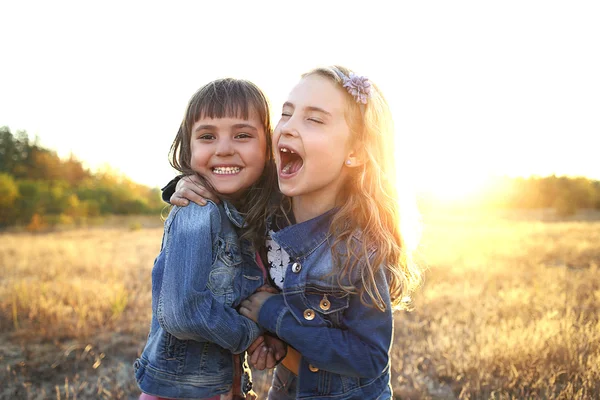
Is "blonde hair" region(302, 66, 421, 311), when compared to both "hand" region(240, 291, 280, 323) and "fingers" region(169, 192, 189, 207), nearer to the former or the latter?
"hand" region(240, 291, 280, 323)

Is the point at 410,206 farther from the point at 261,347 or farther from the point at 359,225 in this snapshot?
the point at 261,347

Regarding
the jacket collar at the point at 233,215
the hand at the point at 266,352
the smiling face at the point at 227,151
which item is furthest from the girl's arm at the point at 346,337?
the smiling face at the point at 227,151

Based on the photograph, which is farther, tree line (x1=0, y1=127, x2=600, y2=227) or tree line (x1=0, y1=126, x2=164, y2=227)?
tree line (x1=0, y1=127, x2=600, y2=227)

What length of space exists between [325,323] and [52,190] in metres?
32.0

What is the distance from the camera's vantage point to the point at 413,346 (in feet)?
14.1

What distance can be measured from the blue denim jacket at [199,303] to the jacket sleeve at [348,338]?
0.18 meters

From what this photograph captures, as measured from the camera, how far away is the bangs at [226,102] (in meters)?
2.13

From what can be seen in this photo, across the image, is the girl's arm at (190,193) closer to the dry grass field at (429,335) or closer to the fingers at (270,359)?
the fingers at (270,359)

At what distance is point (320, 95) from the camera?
2051 millimetres

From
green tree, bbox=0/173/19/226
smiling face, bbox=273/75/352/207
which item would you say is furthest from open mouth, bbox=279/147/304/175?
green tree, bbox=0/173/19/226

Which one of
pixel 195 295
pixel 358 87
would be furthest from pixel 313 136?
pixel 195 295

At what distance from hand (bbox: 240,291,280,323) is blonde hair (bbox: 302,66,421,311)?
1.23 ft

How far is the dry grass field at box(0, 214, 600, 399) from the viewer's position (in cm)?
350

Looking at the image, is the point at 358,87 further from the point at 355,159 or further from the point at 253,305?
the point at 253,305
